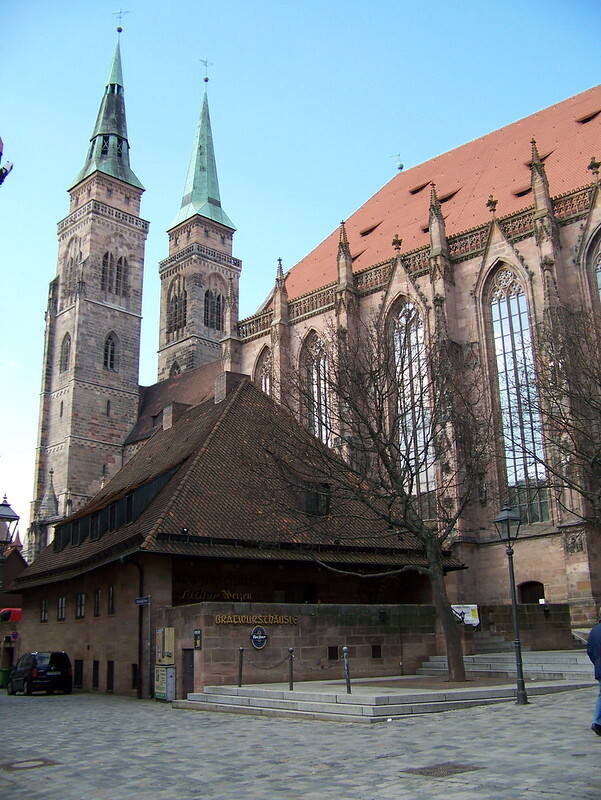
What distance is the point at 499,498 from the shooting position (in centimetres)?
3128

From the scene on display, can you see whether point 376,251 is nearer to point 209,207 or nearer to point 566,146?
point 566,146

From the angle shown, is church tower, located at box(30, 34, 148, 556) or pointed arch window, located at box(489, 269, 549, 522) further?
church tower, located at box(30, 34, 148, 556)

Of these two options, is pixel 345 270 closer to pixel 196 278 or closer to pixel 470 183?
pixel 470 183

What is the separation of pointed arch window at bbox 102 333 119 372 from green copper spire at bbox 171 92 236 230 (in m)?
17.9

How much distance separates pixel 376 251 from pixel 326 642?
2832cm

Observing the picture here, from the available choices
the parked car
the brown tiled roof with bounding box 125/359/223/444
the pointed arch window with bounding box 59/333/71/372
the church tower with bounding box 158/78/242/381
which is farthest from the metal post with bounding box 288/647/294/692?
the church tower with bounding box 158/78/242/381

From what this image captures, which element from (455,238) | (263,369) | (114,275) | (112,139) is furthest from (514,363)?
(112,139)

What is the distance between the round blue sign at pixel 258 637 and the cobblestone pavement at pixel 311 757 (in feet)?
11.2

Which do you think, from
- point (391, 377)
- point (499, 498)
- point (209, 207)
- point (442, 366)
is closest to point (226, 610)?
point (391, 377)

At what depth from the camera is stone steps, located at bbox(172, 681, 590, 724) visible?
1264 centimetres

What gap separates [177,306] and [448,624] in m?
62.4

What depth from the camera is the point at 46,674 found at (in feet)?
73.1

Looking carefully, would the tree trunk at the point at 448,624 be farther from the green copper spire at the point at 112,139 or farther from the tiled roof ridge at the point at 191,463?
the green copper spire at the point at 112,139

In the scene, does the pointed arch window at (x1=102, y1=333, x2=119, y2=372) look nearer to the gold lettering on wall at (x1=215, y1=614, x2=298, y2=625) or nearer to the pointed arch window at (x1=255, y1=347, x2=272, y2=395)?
the pointed arch window at (x1=255, y1=347, x2=272, y2=395)
